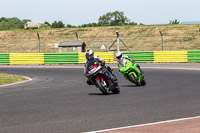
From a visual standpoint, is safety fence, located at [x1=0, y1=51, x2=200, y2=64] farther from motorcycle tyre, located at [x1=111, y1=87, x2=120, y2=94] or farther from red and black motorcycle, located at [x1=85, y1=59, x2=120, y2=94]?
red and black motorcycle, located at [x1=85, y1=59, x2=120, y2=94]

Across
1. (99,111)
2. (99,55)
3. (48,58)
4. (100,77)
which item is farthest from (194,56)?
(99,111)

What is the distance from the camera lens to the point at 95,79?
1312 cm

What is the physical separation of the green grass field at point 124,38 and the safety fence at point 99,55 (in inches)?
702

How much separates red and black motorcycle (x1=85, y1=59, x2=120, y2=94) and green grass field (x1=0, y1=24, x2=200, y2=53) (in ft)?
123

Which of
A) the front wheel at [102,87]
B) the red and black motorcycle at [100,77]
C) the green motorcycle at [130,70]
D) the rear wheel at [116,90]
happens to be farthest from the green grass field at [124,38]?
the front wheel at [102,87]

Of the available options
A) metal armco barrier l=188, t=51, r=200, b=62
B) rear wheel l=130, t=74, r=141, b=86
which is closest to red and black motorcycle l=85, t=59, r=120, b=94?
rear wheel l=130, t=74, r=141, b=86

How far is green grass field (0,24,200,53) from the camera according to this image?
2084 inches

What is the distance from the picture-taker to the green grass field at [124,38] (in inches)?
2084

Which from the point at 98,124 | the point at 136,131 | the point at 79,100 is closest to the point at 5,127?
the point at 98,124

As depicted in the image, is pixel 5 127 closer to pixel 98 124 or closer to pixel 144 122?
pixel 98 124

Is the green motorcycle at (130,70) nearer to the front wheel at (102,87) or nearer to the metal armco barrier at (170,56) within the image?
the front wheel at (102,87)

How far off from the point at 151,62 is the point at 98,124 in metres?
25.0

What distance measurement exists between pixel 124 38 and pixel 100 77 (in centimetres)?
4473

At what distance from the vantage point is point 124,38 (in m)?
57.7
